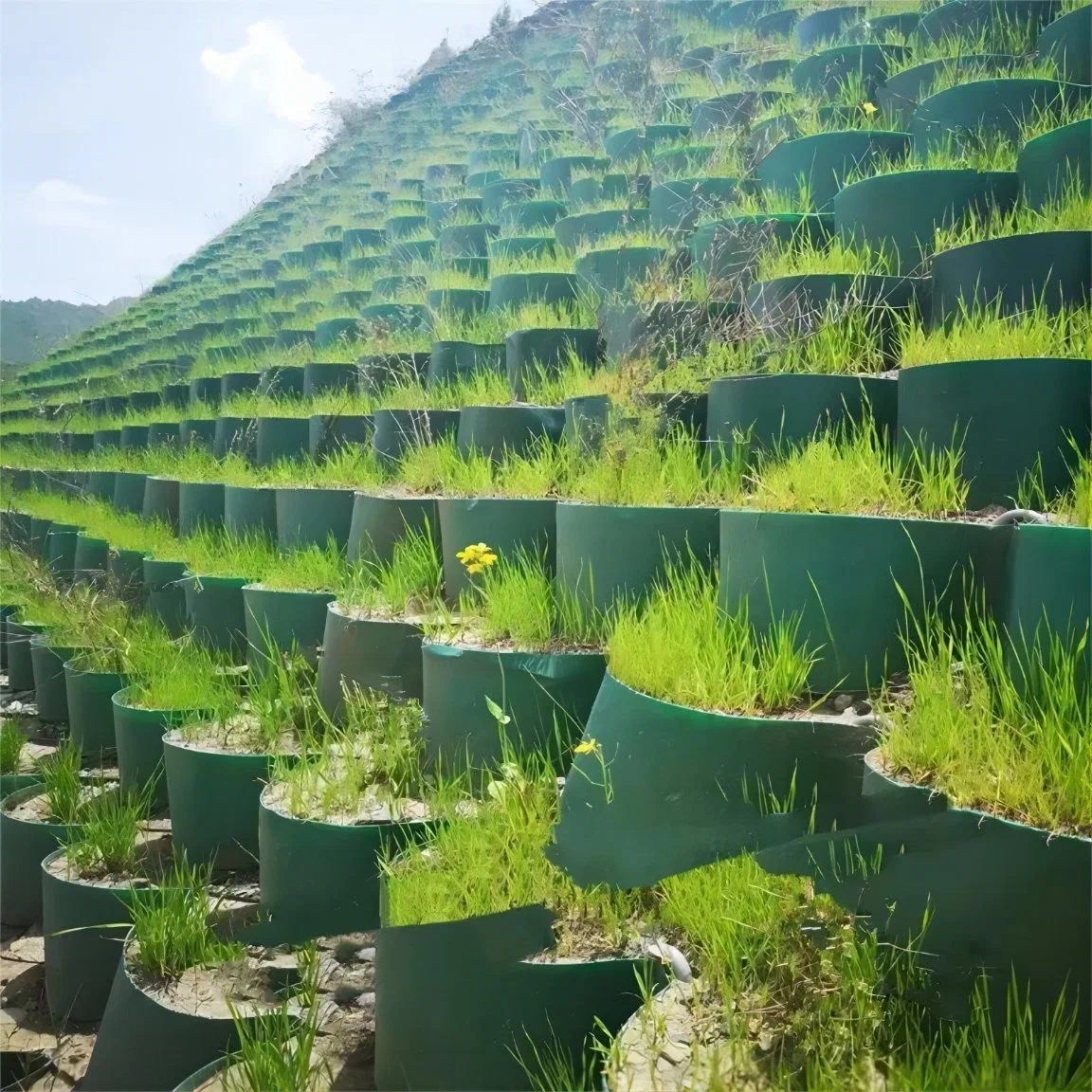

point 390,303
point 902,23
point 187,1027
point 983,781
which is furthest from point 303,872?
point 902,23

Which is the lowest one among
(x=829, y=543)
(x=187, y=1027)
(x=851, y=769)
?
(x=187, y=1027)

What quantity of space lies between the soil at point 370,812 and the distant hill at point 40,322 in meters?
13.5

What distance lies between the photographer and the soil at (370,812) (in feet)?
8.47

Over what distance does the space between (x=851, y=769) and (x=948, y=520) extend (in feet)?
1.86

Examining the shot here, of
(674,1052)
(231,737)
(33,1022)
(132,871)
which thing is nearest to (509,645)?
(231,737)

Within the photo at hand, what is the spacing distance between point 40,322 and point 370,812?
60.1 ft

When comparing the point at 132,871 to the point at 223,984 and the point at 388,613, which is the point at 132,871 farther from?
the point at 388,613

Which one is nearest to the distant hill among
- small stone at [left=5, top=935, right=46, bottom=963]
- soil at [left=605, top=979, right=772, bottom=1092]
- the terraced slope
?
the terraced slope

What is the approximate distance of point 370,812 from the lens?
2631 mm

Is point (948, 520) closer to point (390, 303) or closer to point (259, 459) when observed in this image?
point (259, 459)

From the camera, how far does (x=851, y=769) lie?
196 cm

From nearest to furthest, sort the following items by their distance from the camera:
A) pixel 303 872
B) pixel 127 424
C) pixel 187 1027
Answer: pixel 187 1027 < pixel 303 872 < pixel 127 424

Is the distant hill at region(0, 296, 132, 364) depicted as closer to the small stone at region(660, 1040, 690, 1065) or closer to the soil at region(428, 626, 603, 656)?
the soil at region(428, 626, 603, 656)

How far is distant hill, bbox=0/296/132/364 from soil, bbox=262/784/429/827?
13538 millimetres
